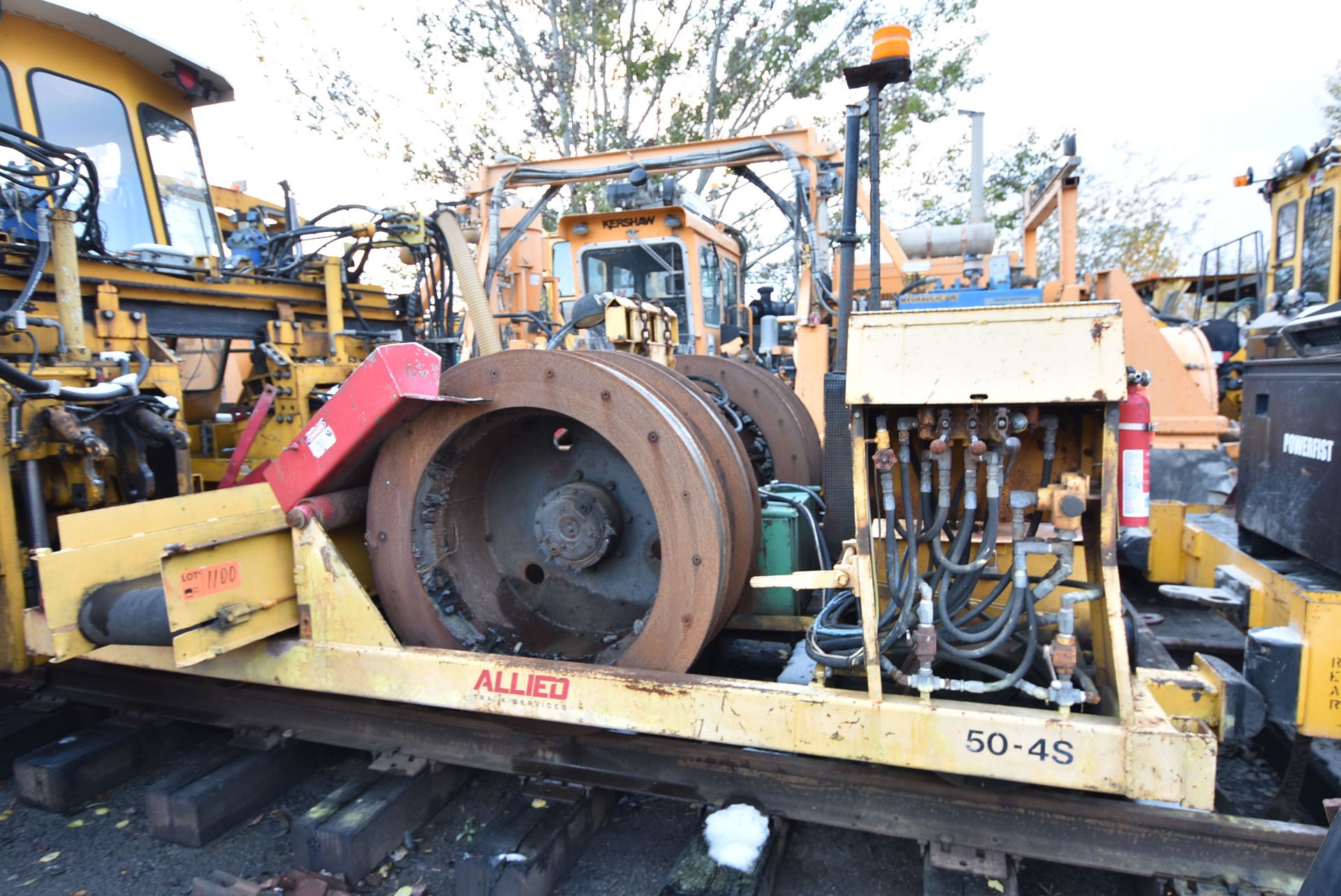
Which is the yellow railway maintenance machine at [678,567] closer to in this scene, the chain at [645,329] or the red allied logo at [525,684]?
the red allied logo at [525,684]

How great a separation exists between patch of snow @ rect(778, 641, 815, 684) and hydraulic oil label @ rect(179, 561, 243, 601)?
1821 mm

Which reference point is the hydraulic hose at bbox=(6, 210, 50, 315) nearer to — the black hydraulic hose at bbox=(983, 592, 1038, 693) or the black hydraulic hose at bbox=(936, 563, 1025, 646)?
the black hydraulic hose at bbox=(936, 563, 1025, 646)

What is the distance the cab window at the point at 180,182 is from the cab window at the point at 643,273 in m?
3.75

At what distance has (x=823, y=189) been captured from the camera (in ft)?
22.2

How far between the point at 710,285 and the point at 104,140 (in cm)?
548

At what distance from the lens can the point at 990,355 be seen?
1.99m

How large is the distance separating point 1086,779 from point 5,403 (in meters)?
3.84

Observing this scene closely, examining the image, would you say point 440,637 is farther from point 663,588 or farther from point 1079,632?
point 1079,632

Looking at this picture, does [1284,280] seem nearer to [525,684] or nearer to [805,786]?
[805,786]

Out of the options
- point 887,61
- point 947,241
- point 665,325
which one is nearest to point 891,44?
point 887,61

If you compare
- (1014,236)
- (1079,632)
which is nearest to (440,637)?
(1079,632)

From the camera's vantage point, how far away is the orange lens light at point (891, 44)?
2.61m

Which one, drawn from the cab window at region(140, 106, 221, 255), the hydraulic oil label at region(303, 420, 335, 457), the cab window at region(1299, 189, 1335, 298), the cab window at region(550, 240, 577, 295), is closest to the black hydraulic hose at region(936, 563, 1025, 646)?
the hydraulic oil label at region(303, 420, 335, 457)

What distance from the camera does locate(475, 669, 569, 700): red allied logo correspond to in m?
2.39
